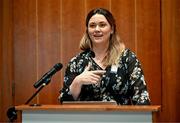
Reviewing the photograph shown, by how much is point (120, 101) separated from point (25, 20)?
1.54 meters

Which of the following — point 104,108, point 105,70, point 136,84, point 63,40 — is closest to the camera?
point 104,108

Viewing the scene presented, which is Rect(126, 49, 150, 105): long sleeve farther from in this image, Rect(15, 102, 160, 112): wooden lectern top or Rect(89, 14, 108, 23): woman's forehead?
Rect(15, 102, 160, 112): wooden lectern top

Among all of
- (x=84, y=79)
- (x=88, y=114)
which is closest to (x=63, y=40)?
(x=84, y=79)

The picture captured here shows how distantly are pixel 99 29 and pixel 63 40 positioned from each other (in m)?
1.00

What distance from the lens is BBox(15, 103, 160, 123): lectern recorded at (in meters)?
1.38

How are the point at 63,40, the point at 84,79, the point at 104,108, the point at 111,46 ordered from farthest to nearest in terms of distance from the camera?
1. the point at 63,40
2. the point at 111,46
3. the point at 84,79
4. the point at 104,108

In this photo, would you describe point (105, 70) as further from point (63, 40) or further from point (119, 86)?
point (63, 40)

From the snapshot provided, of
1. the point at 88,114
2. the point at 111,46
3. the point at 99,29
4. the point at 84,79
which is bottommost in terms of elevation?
the point at 88,114

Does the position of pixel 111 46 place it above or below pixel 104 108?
above

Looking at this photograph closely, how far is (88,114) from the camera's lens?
4.67 feet

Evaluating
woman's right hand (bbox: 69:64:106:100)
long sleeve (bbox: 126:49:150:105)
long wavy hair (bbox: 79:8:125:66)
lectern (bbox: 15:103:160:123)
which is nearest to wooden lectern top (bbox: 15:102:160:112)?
lectern (bbox: 15:103:160:123)

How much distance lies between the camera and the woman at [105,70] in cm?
198

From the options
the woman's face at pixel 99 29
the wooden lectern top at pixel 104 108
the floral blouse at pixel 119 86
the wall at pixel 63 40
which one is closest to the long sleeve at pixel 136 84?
the floral blouse at pixel 119 86

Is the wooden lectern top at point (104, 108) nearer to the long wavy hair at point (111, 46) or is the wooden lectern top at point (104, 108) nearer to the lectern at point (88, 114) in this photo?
the lectern at point (88, 114)
